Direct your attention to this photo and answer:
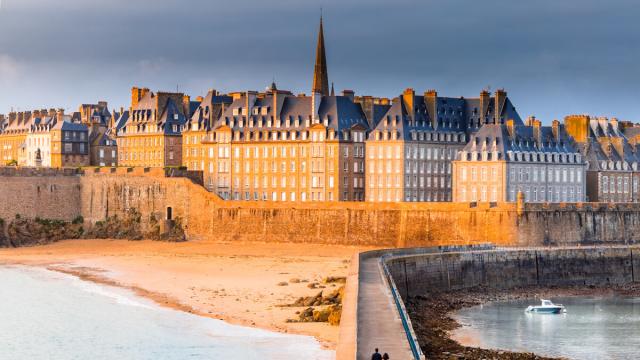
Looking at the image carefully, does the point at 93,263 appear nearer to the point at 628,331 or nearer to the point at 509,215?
the point at 509,215

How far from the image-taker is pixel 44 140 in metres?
97.0

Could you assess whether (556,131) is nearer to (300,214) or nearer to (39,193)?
(300,214)

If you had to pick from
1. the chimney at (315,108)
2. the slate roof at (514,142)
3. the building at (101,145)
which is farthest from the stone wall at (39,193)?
the slate roof at (514,142)

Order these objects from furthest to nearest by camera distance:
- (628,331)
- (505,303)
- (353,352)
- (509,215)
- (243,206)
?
(243,206)
(509,215)
(505,303)
(628,331)
(353,352)

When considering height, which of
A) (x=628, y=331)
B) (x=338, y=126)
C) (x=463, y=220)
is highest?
(x=338, y=126)

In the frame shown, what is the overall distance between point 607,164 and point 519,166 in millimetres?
8242

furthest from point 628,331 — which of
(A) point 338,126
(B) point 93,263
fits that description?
(A) point 338,126

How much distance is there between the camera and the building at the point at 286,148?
74938 millimetres

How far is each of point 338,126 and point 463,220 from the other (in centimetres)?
1717

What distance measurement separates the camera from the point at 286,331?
1385 inches

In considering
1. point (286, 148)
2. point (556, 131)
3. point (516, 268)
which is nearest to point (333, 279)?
point (516, 268)

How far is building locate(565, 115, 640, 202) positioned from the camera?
71875 mm

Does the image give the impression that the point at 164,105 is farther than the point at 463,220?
Yes

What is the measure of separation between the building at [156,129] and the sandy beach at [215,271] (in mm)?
17930
